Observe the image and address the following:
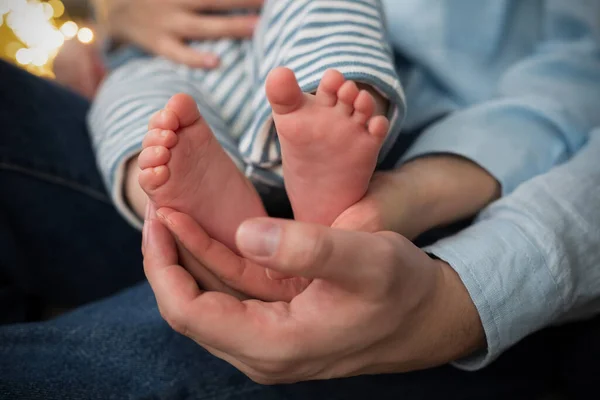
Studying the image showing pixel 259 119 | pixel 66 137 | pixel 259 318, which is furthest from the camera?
pixel 66 137

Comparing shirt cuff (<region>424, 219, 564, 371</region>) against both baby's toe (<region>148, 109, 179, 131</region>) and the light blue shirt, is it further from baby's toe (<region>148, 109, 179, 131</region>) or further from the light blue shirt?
baby's toe (<region>148, 109, 179, 131</region>)

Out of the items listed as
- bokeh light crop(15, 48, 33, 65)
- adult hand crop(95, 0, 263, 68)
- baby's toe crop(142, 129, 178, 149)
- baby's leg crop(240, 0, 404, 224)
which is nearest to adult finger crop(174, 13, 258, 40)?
adult hand crop(95, 0, 263, 68)

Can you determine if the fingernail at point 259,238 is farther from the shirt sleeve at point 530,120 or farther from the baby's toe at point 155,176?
the shirt sleeve at point 530,120

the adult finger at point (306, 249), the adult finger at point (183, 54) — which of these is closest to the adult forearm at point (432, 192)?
the adult finger at point (306, 249)

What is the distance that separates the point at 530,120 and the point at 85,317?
19.1 inches

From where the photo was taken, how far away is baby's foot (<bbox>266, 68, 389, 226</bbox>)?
37cm

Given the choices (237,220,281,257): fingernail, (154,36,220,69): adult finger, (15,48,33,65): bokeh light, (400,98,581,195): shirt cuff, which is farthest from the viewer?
(15,48,33,65): bokeh light

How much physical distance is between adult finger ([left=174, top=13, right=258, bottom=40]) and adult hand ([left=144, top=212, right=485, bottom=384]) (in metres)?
0.38

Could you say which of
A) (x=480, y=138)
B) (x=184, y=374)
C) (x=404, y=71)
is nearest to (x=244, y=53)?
(x=404, y=71)

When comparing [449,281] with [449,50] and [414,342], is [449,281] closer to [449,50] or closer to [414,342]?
[414,342]

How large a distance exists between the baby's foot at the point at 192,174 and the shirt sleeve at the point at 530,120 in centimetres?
20

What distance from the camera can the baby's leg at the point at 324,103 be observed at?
1.22 feet

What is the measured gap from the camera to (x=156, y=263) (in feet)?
1.25

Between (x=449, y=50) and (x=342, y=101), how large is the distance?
356 mm
